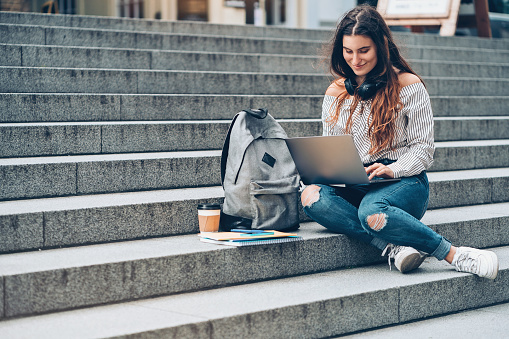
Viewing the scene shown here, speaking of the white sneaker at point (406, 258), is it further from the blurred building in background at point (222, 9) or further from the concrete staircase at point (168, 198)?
the blurred building in background at point (222, 9)

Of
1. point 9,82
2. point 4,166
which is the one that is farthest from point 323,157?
point 9,82

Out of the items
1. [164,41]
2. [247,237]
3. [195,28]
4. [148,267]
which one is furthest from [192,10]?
[148,267]

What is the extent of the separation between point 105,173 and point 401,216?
1.66m

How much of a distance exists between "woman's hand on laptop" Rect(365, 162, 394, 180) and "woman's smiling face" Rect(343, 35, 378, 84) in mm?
515

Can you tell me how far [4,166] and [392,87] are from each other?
2.08 meters

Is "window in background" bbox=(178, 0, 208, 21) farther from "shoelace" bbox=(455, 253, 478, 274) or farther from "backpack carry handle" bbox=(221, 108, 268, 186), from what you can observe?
"shoelace" bbox=(455, 253, 478, 274)

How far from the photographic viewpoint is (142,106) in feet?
16.1

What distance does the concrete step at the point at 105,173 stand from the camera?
12.5ft

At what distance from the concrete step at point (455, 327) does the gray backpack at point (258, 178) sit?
0.78 metres

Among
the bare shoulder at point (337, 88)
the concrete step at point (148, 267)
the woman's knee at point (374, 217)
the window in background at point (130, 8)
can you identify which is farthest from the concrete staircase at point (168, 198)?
the window in background at point (130, 8)

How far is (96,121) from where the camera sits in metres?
4.75

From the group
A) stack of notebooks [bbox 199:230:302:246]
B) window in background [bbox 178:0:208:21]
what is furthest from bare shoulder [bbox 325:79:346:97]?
window in background [bbox 178:0:208:21]

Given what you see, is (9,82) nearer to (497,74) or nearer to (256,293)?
(256,293)

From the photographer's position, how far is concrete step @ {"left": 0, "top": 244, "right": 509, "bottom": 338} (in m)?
2.82
